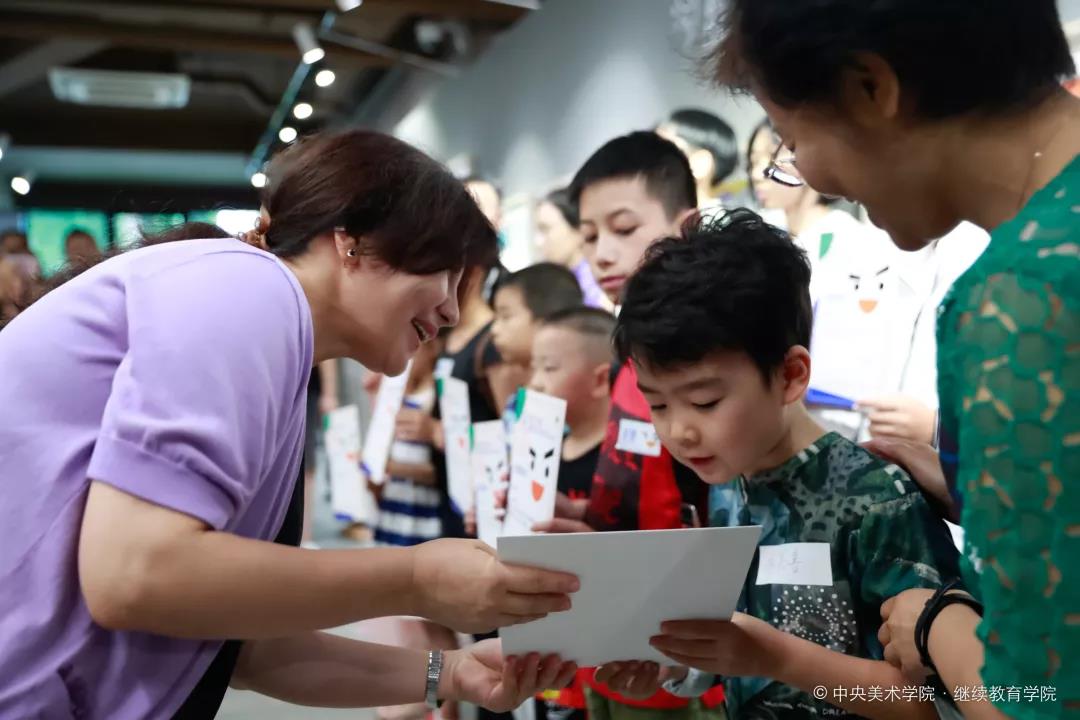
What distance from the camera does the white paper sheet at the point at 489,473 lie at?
257cm

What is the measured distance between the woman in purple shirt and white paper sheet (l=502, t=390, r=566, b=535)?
955mm

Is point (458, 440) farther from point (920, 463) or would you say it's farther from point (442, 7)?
point (442, 7)

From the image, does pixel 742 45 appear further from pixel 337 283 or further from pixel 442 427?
pixel 442 427

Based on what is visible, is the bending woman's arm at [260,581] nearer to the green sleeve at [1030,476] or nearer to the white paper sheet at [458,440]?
the green sleeve at [1030,476]

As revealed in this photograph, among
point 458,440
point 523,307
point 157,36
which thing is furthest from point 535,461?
point 157,36

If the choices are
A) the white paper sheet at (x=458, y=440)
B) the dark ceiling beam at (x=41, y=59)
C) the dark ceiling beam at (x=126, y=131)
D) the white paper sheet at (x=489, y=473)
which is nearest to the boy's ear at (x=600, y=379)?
the white paper sheet at (x=489, y=473)

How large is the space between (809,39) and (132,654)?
3.13 ft

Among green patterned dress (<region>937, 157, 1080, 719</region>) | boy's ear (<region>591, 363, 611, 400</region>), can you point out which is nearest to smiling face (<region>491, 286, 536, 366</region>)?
boy's ear (<region>591, 363, 611, 400</region>)

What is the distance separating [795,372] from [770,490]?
195 mm

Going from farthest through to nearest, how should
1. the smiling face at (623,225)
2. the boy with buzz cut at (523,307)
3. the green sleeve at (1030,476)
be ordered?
the boy with buzz cut at (523,307) < the smiling face at (623,225) < the green sleeve at (1030,476)

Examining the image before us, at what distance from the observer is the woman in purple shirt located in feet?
3.23

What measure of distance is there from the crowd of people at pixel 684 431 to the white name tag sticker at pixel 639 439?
98 millimetres

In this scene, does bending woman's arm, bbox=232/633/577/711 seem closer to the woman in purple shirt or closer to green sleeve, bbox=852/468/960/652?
the woman in purple shirt

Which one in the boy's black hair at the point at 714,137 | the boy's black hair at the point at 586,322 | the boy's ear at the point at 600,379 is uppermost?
the boy's black hair at the point at 714,137
